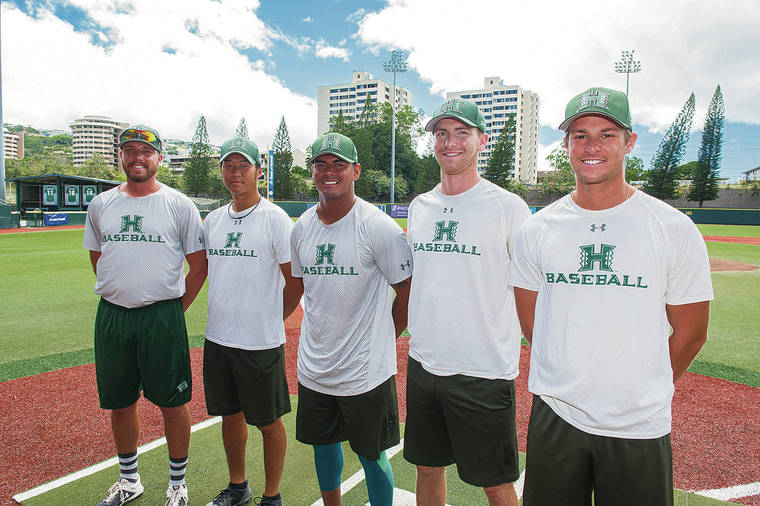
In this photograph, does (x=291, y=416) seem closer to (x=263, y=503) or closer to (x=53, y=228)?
(x=263, y=503)

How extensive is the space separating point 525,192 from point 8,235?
55410 millimetres

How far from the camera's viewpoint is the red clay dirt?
352 centimetres

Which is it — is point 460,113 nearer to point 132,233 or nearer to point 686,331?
point 686,331

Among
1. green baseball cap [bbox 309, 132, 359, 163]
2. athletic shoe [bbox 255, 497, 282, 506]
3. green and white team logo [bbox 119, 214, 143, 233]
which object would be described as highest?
green baseball cap [bbox 309, 132, 359, 163]

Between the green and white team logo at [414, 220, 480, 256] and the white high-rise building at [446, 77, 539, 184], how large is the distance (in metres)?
130

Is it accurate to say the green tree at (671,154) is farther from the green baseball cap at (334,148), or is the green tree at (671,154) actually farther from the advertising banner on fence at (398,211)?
the green baseball cap at (334,148)

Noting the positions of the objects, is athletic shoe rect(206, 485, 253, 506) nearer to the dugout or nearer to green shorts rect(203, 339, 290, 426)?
green shorts rect(203, 339, 290, 426)

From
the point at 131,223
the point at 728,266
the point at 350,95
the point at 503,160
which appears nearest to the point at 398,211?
the point at 503,160

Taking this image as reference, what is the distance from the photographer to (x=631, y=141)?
7.18 feet

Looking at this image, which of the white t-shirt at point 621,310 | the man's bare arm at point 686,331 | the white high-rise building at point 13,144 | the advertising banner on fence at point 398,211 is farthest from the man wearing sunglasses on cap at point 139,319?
the white high-rise building at point 13,144

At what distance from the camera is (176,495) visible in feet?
10.1

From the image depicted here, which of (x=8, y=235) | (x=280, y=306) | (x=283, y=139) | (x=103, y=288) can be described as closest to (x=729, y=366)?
(x=280, y=306)

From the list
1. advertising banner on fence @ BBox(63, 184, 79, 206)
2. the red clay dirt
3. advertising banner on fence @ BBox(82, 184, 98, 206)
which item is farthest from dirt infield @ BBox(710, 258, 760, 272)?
advertising banner on fence @ BBox(63, 184, 79, 206)

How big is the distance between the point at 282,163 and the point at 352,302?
59430mm
